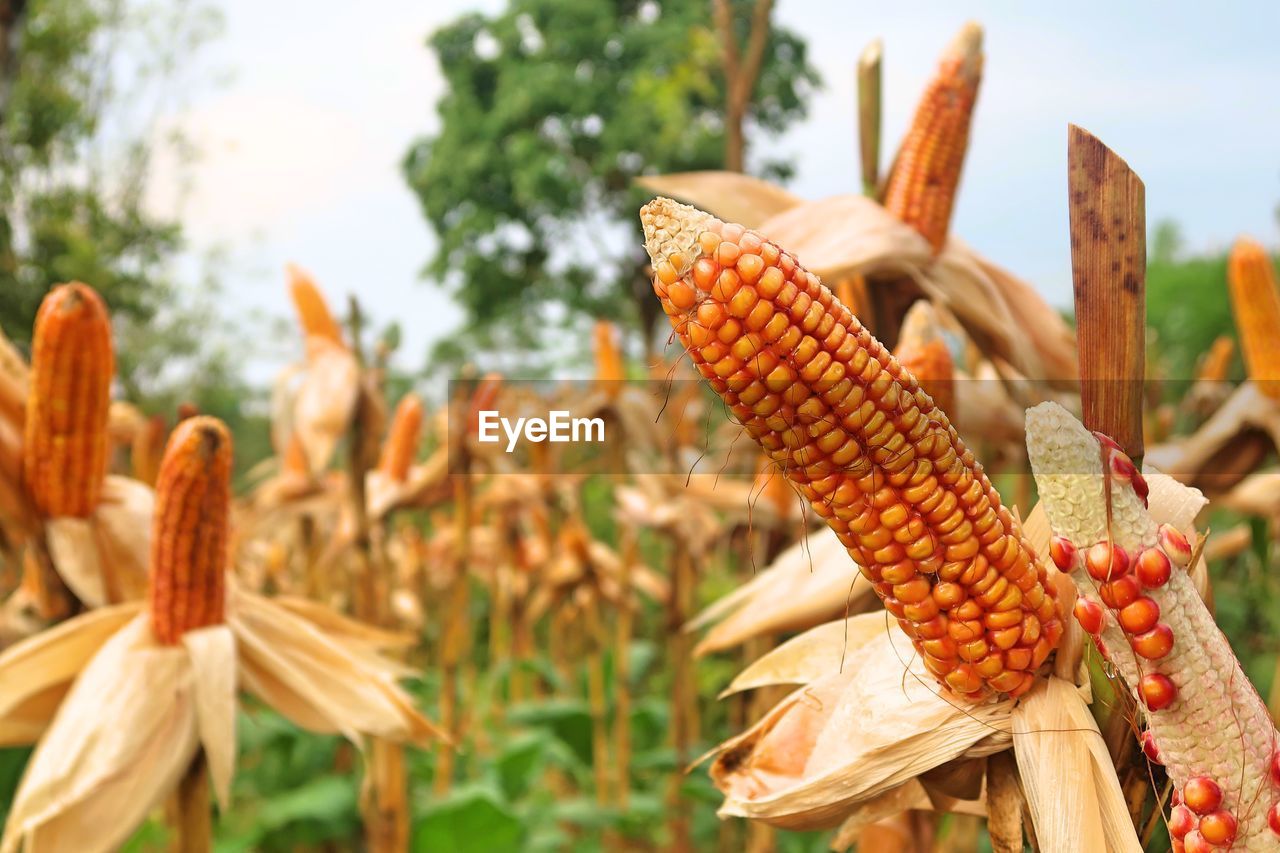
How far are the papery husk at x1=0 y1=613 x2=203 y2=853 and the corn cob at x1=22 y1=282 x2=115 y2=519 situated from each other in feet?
0.92

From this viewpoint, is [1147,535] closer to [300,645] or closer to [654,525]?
[300,645]

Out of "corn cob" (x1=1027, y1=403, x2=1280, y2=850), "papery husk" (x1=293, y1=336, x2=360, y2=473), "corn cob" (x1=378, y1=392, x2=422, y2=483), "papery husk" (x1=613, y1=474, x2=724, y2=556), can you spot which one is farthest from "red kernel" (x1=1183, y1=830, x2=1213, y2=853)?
"corn cob" (x1=378, y1=392, x2=422, y2=483)

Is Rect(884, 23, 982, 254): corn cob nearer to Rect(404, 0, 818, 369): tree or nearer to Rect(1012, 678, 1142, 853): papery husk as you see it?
Rect(1012, 678, 1142, 853): papery husk

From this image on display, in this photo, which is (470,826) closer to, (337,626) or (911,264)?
(337,626)

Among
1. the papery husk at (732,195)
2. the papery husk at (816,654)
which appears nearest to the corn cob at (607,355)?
the papery husk at (732,195)

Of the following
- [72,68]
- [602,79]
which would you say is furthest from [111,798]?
[602,79]

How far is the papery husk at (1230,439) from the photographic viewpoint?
7.20 feet

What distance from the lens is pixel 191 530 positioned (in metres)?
1.26

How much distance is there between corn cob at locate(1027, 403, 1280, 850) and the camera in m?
0.57

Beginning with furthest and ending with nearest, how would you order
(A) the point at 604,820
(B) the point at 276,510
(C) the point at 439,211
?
(C) the point at 439,211, (B) the point at 276,510, (A) the point at 604,820

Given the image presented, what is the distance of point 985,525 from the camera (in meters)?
0.62

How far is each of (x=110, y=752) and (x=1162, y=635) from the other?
1160 mm

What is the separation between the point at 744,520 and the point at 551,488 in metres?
0.77

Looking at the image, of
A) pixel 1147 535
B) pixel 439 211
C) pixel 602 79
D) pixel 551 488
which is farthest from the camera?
pixel 439 211
